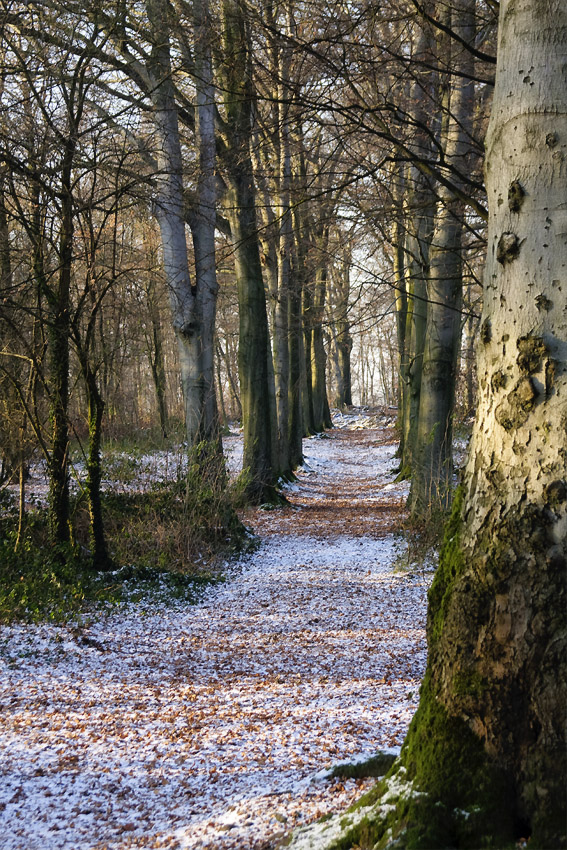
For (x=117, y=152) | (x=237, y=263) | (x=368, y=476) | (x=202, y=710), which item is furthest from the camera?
(x=368, y=476)

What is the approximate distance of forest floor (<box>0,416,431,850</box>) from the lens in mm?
2881

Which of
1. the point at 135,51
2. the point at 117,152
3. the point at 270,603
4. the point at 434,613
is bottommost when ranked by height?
the point at 270,603

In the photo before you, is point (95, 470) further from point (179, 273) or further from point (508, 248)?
point (508, 248)

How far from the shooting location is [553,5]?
230 centimetres

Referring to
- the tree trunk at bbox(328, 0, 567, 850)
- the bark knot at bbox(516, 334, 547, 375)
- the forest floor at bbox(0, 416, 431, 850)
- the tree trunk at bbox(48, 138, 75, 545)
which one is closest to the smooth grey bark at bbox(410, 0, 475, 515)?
the forest floor at bbox(0, 416, 431, 850)

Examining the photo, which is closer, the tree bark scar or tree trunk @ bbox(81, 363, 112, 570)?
the tree bark scar

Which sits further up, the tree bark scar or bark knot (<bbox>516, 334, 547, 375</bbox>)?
the tree bark scar

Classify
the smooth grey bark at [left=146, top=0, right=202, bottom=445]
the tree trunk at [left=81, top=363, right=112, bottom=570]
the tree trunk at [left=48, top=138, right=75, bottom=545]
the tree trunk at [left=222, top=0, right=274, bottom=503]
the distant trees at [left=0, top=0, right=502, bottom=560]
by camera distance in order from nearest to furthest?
1. the distant trees at [left=0, top=0, right=502, bottom=560]
2. the tree trunk at [left=48, top=138, right=75, bottom=545]
3. the tree trunk at [left=81, top=363, right=112, bottom=570]
4. the smooth grey bark at [left=146, top=0, right=202, bottom=445]
5. the tree trunk at [left=222, top=0, right=274, bottom=503]

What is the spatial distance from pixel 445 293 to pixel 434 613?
8005mm

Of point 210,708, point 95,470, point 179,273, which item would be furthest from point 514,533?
point 179,273

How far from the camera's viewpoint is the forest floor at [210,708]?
2.88m

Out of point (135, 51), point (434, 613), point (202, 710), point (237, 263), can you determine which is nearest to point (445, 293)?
point (237, 263)

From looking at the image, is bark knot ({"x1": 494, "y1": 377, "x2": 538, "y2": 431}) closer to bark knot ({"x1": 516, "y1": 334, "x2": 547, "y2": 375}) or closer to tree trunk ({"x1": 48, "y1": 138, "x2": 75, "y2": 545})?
bark knot ({"x1": 516, "y1": 334, "x2": 547, "y2": 375})

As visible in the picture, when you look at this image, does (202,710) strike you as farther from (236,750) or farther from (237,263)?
(237,263)
